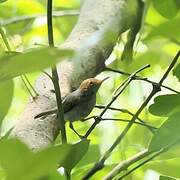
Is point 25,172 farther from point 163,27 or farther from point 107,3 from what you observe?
point 107,3

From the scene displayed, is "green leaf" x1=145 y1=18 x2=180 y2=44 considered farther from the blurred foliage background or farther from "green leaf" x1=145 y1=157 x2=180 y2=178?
"green leaf" x1=145 y1=157 x2=180 y2=178

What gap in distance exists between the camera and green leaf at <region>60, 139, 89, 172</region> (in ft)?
1.43

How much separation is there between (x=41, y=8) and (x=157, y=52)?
0.99m

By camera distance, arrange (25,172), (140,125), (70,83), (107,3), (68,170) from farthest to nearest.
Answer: (107,3) < (70,83) < (140,125) < (68,170) < (25,172)

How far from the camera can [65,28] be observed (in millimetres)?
1386

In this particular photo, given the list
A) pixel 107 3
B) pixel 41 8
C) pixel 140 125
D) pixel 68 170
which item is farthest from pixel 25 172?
pixel 41 8

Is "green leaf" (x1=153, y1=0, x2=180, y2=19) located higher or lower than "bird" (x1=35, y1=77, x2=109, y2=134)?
higher

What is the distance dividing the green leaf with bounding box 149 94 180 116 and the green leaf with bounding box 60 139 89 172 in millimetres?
91

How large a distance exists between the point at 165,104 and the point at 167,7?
126mm

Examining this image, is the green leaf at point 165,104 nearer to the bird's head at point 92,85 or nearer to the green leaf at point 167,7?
the green leaf at point 167,7

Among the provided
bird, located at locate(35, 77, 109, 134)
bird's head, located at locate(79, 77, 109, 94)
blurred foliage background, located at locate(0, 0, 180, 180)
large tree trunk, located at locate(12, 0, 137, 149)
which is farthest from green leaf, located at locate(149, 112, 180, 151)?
bird's head, located at locate(79, 77, 109, 94)

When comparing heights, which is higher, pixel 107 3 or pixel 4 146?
pixel 107 3

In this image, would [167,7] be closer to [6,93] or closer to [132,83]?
[6,93]

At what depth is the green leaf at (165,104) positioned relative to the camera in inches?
18.3
